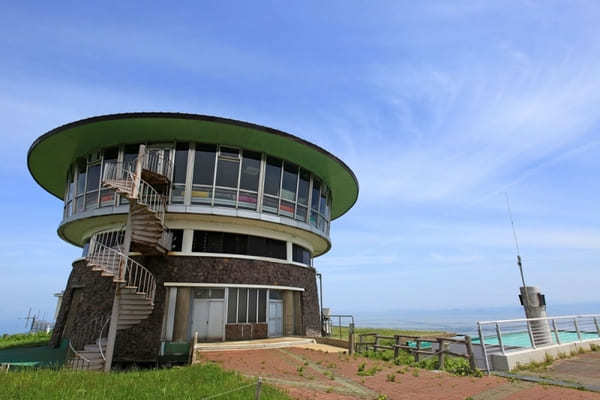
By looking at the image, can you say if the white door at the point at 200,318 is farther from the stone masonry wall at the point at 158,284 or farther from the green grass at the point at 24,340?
the green grass at the point at 24,340

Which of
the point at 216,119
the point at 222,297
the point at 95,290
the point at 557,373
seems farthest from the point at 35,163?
the point at 557,373

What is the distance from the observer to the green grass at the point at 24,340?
68.2 feet

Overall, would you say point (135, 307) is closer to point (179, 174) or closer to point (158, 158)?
point (179, 174)

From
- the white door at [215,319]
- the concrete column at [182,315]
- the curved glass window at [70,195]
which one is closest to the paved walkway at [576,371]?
the white door at [215,319]

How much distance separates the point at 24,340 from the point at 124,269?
58.3ft

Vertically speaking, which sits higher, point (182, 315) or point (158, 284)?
point (158, 284)

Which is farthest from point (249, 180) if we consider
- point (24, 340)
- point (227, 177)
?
point (24, 340)

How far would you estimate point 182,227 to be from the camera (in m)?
16.5

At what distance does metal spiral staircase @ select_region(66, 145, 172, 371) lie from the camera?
12547 millimetres

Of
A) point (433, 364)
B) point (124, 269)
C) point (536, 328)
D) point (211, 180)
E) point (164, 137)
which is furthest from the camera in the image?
point (164, 137)

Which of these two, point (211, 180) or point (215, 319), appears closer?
point (215, 319)

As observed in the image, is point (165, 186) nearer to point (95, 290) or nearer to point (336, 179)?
point (95, 290)

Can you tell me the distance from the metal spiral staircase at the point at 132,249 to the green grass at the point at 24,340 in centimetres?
944

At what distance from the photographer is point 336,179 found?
21.6 m
